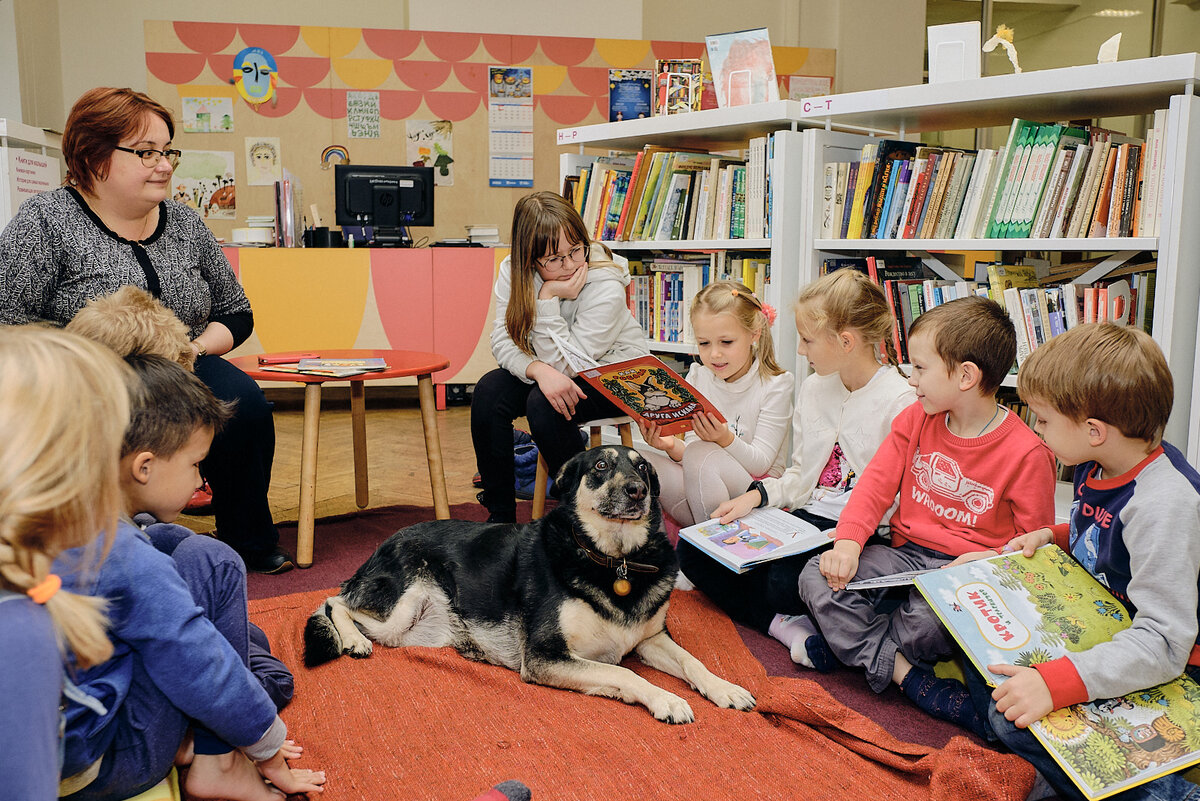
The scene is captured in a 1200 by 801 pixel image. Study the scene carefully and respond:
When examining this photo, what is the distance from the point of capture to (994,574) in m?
1.67

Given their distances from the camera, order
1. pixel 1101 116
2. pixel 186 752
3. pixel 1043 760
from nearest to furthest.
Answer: pixel 186 752 < pixel 1043 760 < pixel 1101 116

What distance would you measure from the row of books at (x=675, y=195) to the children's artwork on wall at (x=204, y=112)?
3.25 meters

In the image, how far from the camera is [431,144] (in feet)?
20.5

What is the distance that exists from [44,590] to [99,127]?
6.09ft

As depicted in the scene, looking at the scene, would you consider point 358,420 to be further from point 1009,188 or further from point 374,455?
point 1009,188

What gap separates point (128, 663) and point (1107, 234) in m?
2.50

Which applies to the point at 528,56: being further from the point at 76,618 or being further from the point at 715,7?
the point at 76,618

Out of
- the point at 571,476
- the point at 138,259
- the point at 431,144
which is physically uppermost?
the point at 431,144

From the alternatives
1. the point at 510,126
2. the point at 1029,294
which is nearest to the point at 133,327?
the point at 1029,294

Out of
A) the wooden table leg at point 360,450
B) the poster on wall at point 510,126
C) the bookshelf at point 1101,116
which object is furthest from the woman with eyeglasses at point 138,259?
the poster on wall at point 510,126

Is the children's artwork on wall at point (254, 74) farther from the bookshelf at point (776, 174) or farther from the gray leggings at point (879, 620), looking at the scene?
the gray leggings at point (879, 620)

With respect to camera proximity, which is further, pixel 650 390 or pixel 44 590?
pixel 650 390

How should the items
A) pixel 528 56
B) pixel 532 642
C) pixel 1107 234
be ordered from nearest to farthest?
1. pixel 532 642
2. pixel 1107 234
3. pixel 528 56

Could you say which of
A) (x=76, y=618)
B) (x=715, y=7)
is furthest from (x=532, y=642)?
(x=715, y=7)
